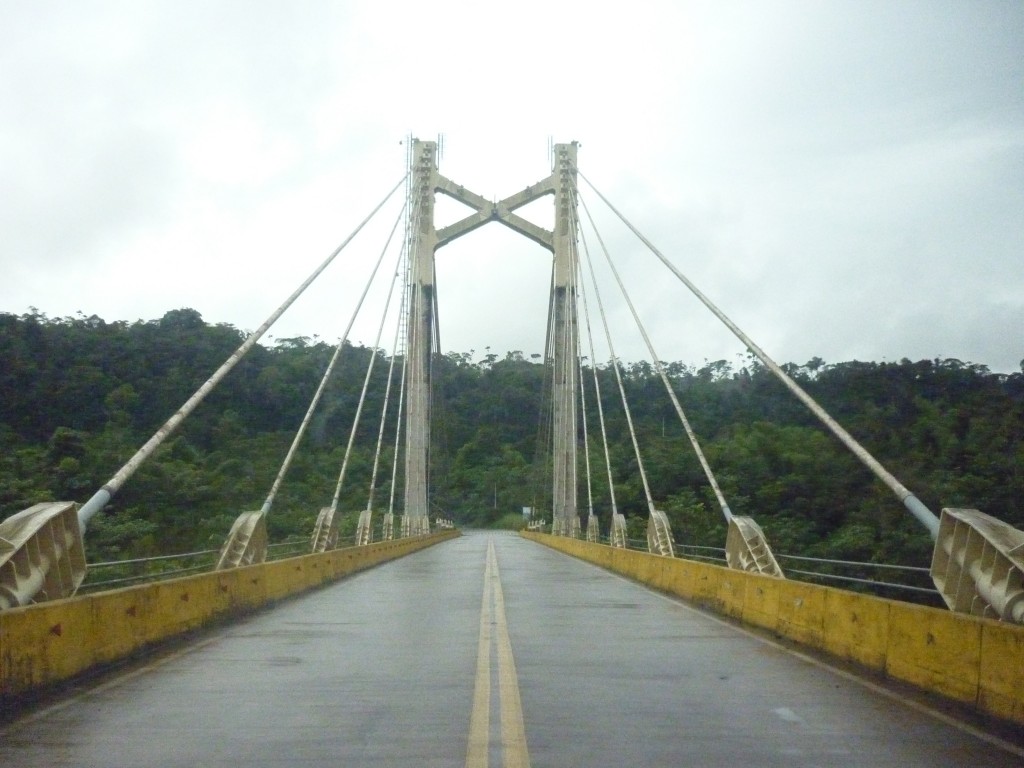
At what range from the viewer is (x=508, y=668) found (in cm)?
1133

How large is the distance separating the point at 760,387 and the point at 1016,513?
59149 millimetres

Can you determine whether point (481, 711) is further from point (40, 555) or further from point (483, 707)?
point (40, 555)

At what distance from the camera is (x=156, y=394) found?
235 ft

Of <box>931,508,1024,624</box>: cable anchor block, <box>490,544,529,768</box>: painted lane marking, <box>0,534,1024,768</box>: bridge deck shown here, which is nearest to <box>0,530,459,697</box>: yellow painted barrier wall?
<box>0,534,1024,768</box>: bridge deck

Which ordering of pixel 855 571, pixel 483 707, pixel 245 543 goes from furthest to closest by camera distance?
pixel 855 571
pixel 245 543
pixel 483 707

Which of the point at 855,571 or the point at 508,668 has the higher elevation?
the point at 508,668

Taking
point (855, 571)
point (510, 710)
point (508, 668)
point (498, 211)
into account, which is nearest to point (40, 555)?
point (508, 668)

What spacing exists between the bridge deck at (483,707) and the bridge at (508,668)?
32mm

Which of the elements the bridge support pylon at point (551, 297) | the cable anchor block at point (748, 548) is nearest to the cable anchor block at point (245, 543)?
the cable anchor block at point (748, 548)

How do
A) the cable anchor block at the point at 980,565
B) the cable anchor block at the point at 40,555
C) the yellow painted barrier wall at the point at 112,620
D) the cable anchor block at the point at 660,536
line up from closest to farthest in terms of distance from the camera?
the yellow painted barrier wall at the point at 112,620, the cable anchor block at the point at 980,565, the cable anchor block at the point at 40,555, the cable anchor block at the point at 660,536

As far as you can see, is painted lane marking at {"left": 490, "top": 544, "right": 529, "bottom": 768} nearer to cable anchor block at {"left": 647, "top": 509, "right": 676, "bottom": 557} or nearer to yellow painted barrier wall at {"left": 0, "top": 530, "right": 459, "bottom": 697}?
yellow painted barrier wall at {"left": 0, "top": 530, "right": 459, "bottom": 697}

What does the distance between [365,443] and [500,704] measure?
85922 mm

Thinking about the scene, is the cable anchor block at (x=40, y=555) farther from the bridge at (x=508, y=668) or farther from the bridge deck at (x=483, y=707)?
the bridge deck at (x=483, y=707)

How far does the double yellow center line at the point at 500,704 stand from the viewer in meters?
7.33
